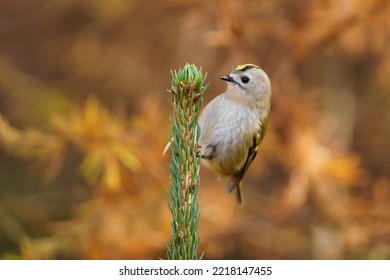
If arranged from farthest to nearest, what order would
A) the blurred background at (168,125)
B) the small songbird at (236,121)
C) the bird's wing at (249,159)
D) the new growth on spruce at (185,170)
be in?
1. the blurred background at (168,125)
2. the bird's wing at (249,159)
3. the small songbird at (236,121)
4. the new growth on spruce at (185,170)

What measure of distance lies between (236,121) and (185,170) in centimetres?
83

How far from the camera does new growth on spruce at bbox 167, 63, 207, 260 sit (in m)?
1.80

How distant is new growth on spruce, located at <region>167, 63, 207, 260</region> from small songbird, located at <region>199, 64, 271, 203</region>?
0.73 metres

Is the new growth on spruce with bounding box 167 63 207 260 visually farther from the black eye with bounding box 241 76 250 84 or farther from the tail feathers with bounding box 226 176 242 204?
the tail feathers with bounding box 226 176 242 204

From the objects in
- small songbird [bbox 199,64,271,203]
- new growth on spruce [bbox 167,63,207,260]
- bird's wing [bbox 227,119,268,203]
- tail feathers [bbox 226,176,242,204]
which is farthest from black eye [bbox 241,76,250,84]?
new growth on spruce [bbox 167,63,207,260]

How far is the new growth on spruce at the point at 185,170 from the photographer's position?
1800mm

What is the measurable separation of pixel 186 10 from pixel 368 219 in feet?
4.67

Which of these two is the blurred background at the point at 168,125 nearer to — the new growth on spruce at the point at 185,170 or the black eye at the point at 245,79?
the black eye at the point at 245,79

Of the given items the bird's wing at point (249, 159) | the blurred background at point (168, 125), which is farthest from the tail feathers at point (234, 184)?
the blurred background at point (168, 125)

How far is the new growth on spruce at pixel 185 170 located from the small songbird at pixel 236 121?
732 mm

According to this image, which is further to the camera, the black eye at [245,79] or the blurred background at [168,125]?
the blurred background at [168,125]

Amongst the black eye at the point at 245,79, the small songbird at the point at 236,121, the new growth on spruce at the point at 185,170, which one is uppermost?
the black eye at the point at 245,79
